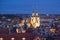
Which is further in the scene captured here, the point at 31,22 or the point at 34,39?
the point at 31,22

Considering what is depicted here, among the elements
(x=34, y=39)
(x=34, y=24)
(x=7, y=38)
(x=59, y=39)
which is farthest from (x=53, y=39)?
(x=34, y=24)

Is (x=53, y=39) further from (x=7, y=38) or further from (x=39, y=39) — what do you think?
(x=7, y=38)

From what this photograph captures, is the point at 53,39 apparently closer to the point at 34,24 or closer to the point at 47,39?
the point at 47,39

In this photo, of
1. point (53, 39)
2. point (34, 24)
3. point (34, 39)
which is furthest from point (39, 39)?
point (34, 24)

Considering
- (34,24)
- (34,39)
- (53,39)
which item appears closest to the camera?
(34,39)

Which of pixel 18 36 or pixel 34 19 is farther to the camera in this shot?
pixel 34 19

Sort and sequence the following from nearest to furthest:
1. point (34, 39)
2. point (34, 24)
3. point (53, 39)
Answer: point (34, 39) < point (53, 39) < point (34, 24)

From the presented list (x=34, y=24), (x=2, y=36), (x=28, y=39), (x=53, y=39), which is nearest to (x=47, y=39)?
(x=53, y=39)

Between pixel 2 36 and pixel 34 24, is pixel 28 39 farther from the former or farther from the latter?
pixel 34 24
